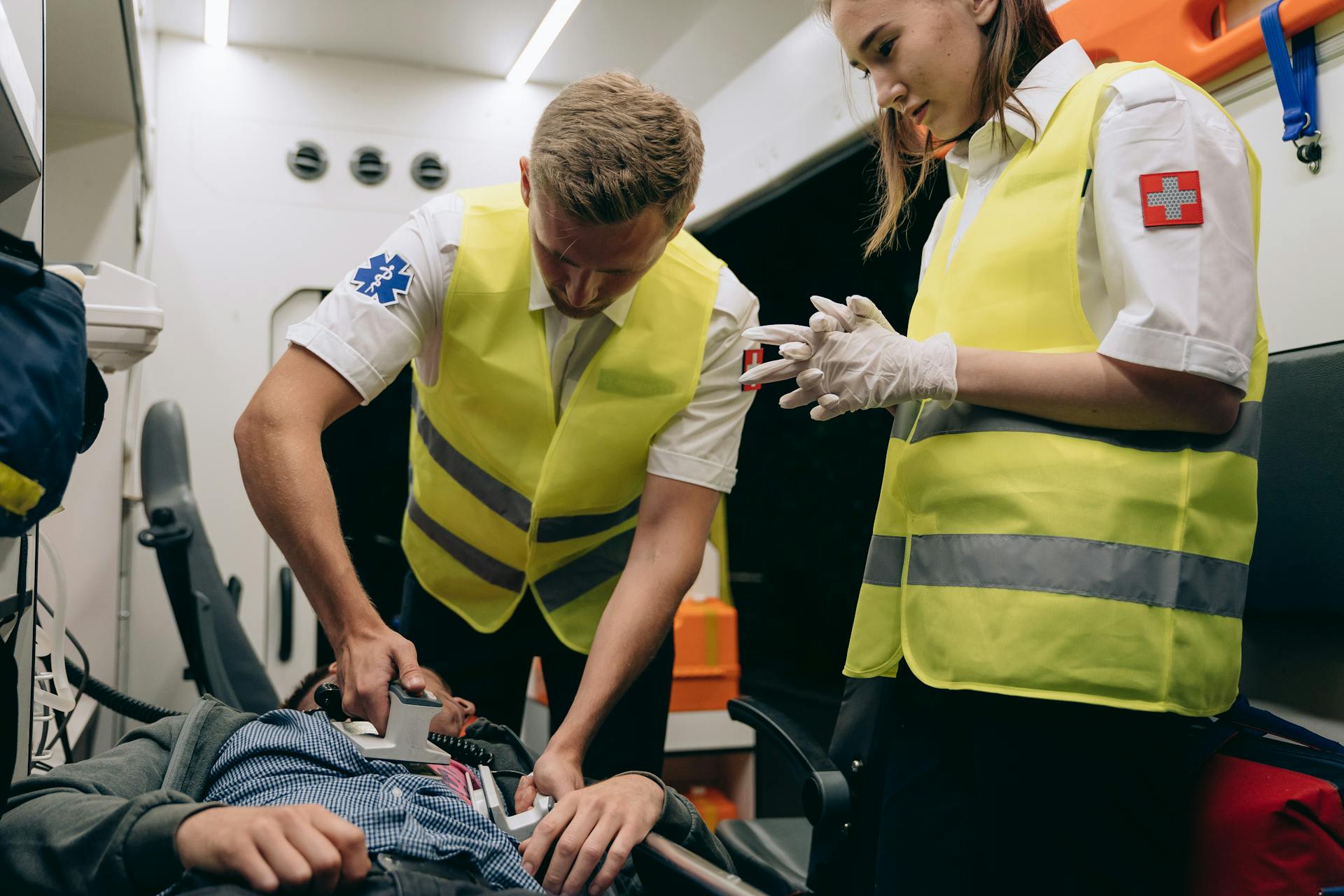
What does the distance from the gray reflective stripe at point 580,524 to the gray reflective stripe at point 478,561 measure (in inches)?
3.8

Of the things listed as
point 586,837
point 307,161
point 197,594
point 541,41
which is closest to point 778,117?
point 541,41

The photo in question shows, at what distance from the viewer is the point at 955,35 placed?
127 cm

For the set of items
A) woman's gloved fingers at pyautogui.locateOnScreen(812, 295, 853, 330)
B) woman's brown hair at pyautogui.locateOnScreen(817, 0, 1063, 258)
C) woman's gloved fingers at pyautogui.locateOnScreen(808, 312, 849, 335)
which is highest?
woman's brown hair at pyautogui.locateOnScreen(817, 0, 1063, 258)

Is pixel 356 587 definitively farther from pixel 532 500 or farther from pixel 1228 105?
pixel 1228 105

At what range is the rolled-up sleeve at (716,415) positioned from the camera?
5.44 ft

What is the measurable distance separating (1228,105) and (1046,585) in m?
1.05

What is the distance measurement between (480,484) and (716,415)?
43 cm

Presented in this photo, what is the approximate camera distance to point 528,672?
188cm

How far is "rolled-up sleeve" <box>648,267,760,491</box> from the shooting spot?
166 centimetres

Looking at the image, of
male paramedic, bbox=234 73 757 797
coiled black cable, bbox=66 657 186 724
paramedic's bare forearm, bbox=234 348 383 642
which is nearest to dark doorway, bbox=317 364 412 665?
coiled black cable, bbox=66 657 186 724

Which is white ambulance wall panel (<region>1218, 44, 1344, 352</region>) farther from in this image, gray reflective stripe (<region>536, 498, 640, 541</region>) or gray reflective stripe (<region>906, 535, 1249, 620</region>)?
gray reflective stripe (<region>536, 498, 640, 541</region>)

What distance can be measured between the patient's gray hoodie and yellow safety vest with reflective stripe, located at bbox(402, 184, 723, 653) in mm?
631

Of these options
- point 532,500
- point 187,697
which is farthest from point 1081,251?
point 187,697

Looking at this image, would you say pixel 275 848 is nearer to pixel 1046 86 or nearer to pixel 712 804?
pixel 1046 86
